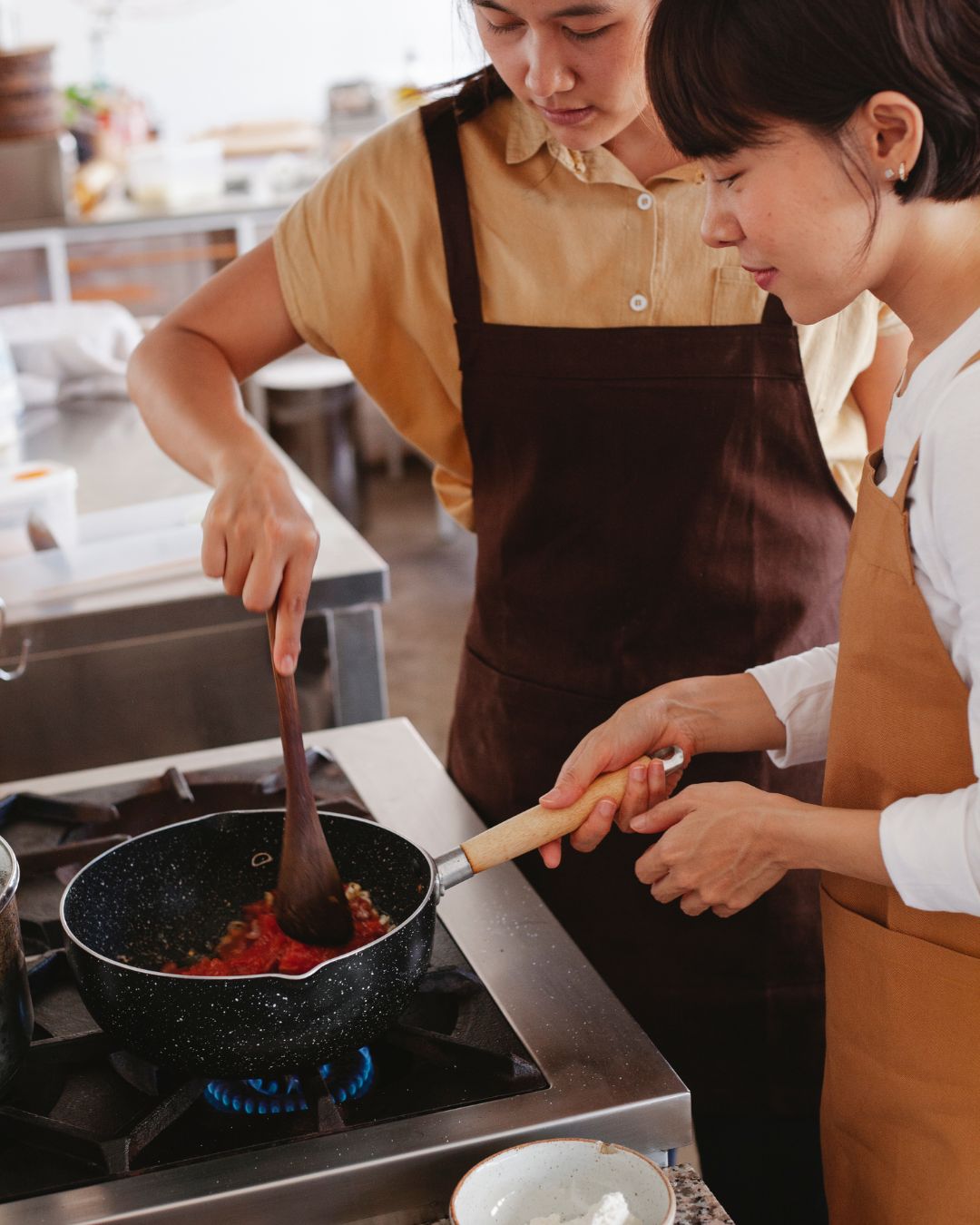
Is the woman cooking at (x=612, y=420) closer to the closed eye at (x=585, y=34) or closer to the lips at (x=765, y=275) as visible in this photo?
the closed eye at (x=585, y=34)

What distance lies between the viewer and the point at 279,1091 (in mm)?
1057

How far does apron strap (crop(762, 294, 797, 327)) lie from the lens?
58.7 inches

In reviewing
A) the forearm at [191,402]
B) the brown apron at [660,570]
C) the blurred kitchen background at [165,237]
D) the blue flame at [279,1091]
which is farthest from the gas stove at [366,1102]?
the blurred kitchen background at [165,237]

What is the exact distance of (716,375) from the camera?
59.8 inches

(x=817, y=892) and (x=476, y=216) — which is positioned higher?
(x=476, y=216)

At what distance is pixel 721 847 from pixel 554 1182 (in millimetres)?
300

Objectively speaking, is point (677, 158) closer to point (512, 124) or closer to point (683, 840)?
point (512, 124)

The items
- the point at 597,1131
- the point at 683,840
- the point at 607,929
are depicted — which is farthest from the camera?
the point at 607,929

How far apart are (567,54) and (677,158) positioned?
0.83 feet

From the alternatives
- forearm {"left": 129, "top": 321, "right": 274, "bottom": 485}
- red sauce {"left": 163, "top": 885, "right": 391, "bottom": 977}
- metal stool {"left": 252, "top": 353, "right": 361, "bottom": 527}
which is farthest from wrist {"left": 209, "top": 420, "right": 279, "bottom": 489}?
metal stool {"left": 252, "top": 353, "right": 361, "bottom": 527}

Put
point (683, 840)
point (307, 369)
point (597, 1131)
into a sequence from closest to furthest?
point (597, 1131)
point (683, 840)
point (307, 369)

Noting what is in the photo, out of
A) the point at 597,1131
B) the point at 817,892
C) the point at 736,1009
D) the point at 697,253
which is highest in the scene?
the point at 697,253

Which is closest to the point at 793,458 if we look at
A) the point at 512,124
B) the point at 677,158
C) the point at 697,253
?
the point at 697,253

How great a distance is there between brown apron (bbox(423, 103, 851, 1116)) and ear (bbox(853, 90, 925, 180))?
0.55 m
